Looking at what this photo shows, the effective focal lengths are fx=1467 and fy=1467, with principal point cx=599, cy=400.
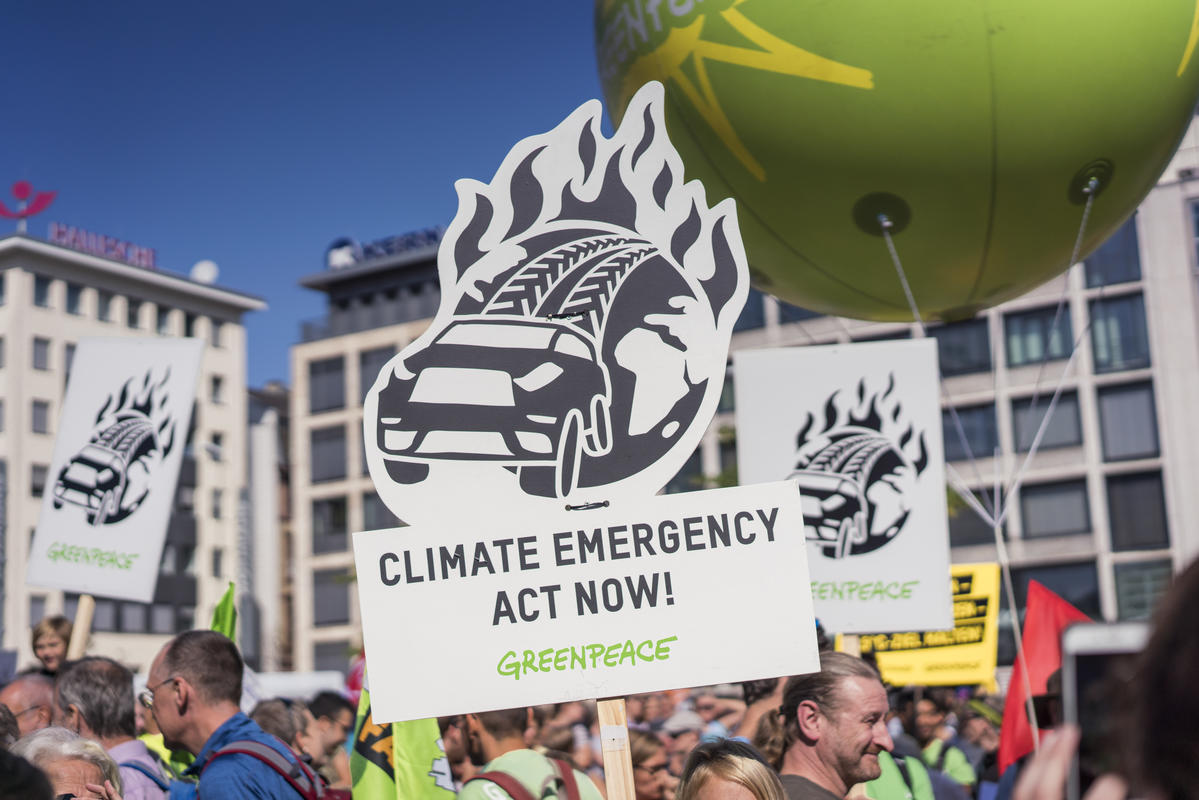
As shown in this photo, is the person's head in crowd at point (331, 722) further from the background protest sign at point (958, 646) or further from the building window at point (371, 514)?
the building window at point (371, 514)

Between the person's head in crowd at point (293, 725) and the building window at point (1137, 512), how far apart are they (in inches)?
1662

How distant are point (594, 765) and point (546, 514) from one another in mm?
7292

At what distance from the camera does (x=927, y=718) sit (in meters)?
11.1

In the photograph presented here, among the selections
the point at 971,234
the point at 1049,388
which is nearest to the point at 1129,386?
the point at 1049,388

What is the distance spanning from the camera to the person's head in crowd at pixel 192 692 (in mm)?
4535

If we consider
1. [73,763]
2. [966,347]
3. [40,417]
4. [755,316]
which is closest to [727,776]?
[73,763]

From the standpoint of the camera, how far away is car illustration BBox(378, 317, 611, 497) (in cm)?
344

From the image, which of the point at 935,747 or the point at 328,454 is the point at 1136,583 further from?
the point at 328,454

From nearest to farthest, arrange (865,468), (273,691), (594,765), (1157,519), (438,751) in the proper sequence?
(438,751)
(865,468)
(594,765)
(273,691)
(1157,519)

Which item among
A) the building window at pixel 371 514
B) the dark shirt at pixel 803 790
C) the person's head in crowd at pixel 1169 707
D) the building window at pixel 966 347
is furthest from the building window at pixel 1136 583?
the person's head in crowd at pixel 1169 707

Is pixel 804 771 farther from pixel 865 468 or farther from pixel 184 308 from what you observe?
pixel 184 308

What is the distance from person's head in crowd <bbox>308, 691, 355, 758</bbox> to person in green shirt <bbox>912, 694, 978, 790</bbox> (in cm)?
430

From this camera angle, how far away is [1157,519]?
46781 mm

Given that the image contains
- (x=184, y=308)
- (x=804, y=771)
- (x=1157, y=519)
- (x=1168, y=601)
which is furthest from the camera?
(x=184, y=308)
